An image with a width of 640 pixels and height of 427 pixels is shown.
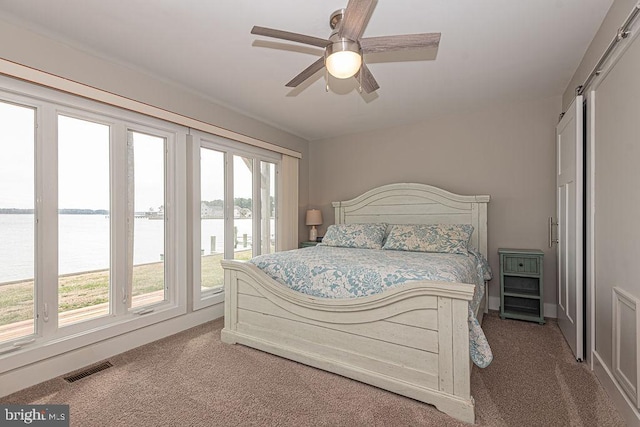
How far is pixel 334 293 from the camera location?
2234 mm

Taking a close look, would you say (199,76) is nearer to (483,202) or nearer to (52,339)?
(52,339)

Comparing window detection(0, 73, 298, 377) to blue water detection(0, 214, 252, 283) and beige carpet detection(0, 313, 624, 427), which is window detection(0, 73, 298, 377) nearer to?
blue water detection(0, 214, 252, 283)

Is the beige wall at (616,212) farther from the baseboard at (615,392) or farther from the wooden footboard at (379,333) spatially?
the wooden footboard at (379,333)

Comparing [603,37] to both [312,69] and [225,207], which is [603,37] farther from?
[225,207]

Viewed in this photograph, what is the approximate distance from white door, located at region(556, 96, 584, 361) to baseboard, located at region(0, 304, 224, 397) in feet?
11.1

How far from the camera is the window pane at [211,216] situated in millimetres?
3355

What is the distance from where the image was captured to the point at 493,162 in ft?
11.9

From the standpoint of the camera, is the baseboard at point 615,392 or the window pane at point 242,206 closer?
the baseboard at point 615,392

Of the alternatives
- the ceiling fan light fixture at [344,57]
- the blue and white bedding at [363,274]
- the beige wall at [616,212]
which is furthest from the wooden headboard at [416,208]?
the ceiling fan light fixture at [344,57]

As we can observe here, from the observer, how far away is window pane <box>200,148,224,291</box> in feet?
11.0

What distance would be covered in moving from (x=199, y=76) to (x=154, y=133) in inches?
27.1

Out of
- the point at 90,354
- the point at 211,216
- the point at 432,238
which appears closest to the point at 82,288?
the point at 90,354


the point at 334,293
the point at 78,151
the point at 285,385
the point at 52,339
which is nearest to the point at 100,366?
the point at 52,339

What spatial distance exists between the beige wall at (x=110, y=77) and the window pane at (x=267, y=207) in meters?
0.52
